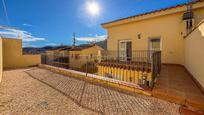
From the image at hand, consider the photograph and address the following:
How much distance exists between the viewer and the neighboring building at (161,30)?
7.22m

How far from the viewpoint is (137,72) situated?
23.4ft

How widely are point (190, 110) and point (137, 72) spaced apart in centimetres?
422

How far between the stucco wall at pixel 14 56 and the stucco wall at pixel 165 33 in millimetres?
10488

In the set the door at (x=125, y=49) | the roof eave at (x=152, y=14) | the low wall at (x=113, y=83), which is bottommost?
the low wall at (x=113, y=83)

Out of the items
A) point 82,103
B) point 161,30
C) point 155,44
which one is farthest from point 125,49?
point 82,103

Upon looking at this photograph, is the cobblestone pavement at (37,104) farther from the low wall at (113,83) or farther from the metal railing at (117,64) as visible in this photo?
the metal railing at (117,64)

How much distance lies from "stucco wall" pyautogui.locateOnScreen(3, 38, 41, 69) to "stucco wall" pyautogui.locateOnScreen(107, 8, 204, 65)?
1049cm

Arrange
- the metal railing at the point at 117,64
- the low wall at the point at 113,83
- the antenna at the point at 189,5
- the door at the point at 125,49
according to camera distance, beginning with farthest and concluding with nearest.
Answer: the door at the point at 125,49
the antenna at the point at 189,5
the metal railing at the point at 117,64
the low wall at the point at 113,83

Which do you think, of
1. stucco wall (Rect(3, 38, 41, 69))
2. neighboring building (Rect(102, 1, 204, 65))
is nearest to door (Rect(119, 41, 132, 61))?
neighboring building (Rect(102, 1, 204, 65))

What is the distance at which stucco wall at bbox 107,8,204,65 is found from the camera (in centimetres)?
768

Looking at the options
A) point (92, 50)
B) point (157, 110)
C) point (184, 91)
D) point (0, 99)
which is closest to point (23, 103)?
point (0, 99)

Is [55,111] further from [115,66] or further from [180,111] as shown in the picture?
[115,66]

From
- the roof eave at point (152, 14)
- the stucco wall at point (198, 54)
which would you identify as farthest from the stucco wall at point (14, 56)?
the stucco wall at point (198, 54)

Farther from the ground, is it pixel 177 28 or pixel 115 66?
pixel 177 28
